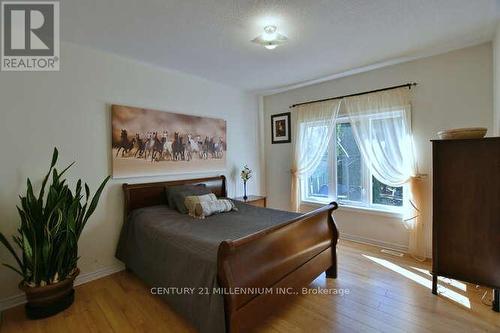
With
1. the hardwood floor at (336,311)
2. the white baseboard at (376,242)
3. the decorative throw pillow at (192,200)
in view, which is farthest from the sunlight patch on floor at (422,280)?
the decorative throw pillow at (192,200)

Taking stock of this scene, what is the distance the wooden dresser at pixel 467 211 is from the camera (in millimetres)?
2016

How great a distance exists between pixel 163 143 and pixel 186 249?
176cm

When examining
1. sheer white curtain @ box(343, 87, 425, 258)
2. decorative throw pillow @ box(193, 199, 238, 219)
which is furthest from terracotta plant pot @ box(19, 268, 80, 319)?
sheer white curtain @ box(343, 87, 425, 258)

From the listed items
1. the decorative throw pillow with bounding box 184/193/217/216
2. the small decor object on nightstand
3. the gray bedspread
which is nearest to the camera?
the gray bedspread

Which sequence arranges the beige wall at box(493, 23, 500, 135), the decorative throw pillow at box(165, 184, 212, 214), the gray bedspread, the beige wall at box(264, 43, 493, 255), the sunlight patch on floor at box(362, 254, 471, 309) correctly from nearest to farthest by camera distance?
the gray bedspread → the sunlight patch on floor at box(362, 254, 471, 309) → the beige wall at box(493, 23, 500, 135) → the beige wall at box(264, 43, 493, 255) → the decorative throw pillow at box(165, 184, 212, 214)

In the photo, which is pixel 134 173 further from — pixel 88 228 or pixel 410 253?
pixel 410 253

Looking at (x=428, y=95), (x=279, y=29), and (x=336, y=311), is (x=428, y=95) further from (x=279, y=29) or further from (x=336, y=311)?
(x=336, y=311)

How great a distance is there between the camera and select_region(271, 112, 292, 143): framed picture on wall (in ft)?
14.4

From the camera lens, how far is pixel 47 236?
2031 millimetres

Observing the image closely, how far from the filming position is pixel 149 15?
205 centimetres

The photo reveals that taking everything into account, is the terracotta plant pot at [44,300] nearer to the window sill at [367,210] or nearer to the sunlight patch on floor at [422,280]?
the sunlight patch on floor at [422,280]

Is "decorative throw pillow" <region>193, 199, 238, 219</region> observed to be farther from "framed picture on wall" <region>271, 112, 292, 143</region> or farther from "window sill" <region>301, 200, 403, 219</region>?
"framed picture on wall" <region>271, 112, 292, 143</region>

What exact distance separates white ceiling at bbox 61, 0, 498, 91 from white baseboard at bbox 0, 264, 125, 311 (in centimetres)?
249

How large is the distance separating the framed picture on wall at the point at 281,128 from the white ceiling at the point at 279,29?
1283mm
